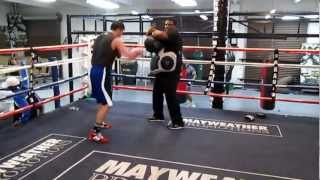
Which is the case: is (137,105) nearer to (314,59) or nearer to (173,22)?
(173,22)

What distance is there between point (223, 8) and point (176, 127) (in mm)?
2146

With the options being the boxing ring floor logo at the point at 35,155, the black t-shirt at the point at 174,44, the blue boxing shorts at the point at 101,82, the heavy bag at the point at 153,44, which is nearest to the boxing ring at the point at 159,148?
the boxing ring floor logo at the point at 35,155

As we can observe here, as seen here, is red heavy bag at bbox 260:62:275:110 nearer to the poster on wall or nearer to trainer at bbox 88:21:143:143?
trainer at bbox 88:21:143:143

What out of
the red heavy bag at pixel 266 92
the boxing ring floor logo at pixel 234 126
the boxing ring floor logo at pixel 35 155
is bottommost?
the boxing ring floor logo at pixel 35 155

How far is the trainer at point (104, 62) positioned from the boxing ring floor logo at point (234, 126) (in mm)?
1143

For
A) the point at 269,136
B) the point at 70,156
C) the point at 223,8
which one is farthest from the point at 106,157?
the point at 223,8

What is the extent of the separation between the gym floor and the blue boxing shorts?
1.48ft

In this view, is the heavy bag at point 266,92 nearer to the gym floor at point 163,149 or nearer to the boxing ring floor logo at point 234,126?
the gym floor at point 163,149

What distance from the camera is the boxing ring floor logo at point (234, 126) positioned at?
150 inches

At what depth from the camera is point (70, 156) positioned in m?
2.96

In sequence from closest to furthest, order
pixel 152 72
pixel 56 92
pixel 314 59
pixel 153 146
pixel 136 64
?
pixel 153 146
pixel 152 72
pixel 56 92
pixel 314 59
pixel 136 64

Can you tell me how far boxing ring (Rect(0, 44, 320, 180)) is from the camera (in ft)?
8.75

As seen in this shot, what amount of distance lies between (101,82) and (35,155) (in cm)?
97

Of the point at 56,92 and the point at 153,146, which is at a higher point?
the point at 56,92
